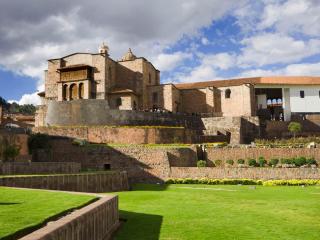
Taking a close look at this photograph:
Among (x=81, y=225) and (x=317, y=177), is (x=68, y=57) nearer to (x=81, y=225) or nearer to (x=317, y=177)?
(x=317, y=177)

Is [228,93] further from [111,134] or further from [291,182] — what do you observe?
[291,182]

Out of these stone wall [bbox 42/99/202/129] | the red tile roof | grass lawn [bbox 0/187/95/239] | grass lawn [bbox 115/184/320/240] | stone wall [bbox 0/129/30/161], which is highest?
the red tile roof

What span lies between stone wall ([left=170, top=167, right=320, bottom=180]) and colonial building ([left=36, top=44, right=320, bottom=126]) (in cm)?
2186

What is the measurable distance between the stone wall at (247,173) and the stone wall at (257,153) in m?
4.65

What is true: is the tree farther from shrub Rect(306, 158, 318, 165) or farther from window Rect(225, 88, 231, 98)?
shrub Rect(306, 158, 318, 165)

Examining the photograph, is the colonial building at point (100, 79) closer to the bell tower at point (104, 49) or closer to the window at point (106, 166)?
the bell tower at point (104, 49)

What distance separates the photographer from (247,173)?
1115 inches

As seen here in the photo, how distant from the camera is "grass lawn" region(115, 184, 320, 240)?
11.0m

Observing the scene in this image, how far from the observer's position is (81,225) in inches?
314

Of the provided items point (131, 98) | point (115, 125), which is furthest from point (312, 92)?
point (115, 125)

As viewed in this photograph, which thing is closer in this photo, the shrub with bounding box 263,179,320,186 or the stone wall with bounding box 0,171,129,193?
the stone wall with bounding box 0,171,129,193

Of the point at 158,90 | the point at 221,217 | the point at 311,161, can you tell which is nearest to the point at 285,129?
the point at 311,161

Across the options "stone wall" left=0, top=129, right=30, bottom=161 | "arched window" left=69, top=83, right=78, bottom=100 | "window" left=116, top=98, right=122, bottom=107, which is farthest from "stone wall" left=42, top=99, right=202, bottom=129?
"stone wall" left=0, top=129, right=30, bottom=161

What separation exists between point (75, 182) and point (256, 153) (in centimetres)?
1814
